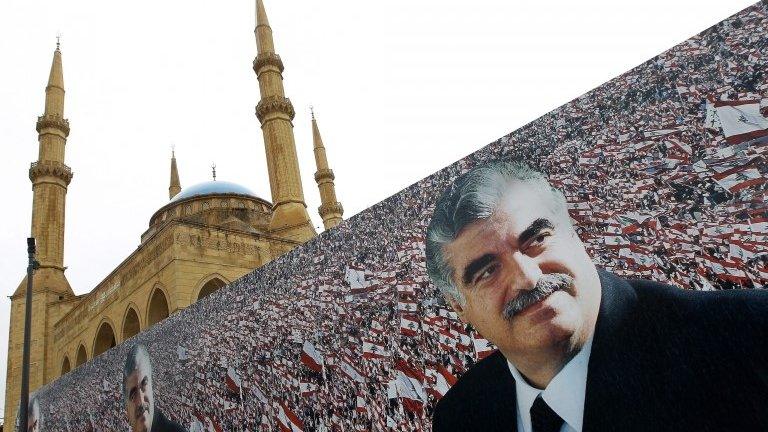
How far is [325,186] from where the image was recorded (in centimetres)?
2616

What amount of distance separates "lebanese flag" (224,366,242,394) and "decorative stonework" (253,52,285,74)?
46.9ft

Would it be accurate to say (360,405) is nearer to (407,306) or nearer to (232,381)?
(407,306)

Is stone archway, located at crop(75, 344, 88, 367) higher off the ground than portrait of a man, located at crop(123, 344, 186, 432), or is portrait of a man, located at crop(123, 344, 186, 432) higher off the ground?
stone archway, located at crop(75, 344, 88, 367)

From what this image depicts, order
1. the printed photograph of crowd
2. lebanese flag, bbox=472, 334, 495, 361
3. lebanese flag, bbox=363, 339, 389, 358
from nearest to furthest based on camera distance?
A: the printed photograph of crowd < lebanese flag, bbox=472, 334, 495, 361 < lebanese flag, bbox=363, 339, 389, 358

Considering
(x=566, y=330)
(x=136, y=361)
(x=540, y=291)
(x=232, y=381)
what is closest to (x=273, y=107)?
(x=136, y=361)

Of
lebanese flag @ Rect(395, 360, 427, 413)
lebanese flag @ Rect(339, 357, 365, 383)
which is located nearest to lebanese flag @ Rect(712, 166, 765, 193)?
lebanese flag @ Rect(395, 360, 427, 413)

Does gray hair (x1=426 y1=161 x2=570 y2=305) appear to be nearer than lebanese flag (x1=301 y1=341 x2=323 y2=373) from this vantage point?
Yes

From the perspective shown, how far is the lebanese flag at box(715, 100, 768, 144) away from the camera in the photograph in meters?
3.11

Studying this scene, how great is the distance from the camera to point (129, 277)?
42.8ft

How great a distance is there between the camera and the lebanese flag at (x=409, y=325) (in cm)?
443

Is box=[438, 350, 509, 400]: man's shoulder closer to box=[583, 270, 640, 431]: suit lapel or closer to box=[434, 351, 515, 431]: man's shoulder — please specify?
box=[434, 351, 515, 431]: man's shoulder

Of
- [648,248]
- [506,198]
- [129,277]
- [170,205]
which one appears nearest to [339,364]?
[506,198]

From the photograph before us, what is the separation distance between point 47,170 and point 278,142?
319 inches

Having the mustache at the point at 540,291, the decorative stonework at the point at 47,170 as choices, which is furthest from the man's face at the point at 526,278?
the decorative stonework at the point at 47,170
